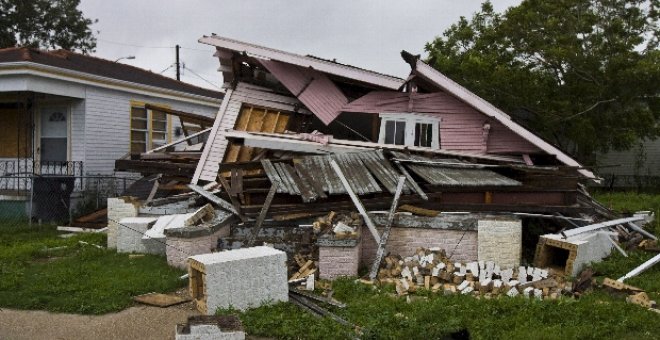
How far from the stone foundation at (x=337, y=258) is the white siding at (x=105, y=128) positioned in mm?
10143

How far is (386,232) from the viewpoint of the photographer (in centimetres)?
957

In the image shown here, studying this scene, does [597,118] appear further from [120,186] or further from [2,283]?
[2,283]

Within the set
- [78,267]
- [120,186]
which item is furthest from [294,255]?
[120,186]

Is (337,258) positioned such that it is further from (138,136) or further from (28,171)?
(28,171)

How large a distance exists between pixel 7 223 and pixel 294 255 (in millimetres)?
8580

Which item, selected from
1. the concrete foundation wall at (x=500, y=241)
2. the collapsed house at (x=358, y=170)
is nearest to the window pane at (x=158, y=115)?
the collapsed house at (x=358, y=170)

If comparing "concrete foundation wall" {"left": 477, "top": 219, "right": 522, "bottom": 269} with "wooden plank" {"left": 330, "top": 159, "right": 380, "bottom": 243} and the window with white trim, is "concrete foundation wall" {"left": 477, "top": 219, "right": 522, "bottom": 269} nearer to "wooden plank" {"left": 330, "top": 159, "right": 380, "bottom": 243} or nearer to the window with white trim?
"wooden plank" {"left": 330, "top": 159, "right": 380, "bottom": 243}

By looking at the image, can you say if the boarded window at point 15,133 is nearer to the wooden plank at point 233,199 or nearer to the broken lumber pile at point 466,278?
the wooden plank at point 233,199

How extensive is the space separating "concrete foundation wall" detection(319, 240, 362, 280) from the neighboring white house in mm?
9929

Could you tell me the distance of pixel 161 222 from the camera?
35.0ft

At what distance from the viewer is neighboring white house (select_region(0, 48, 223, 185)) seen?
Result: 51.6 ft

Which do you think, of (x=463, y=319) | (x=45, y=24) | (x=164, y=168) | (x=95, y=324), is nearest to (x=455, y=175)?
(x=463, y=319)

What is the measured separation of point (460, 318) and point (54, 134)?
547 inches

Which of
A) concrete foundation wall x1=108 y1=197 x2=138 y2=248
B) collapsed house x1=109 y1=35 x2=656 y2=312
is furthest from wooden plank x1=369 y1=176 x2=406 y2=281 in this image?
concrete foundation wall x1=108 y1=197 x2=138 y2=248
